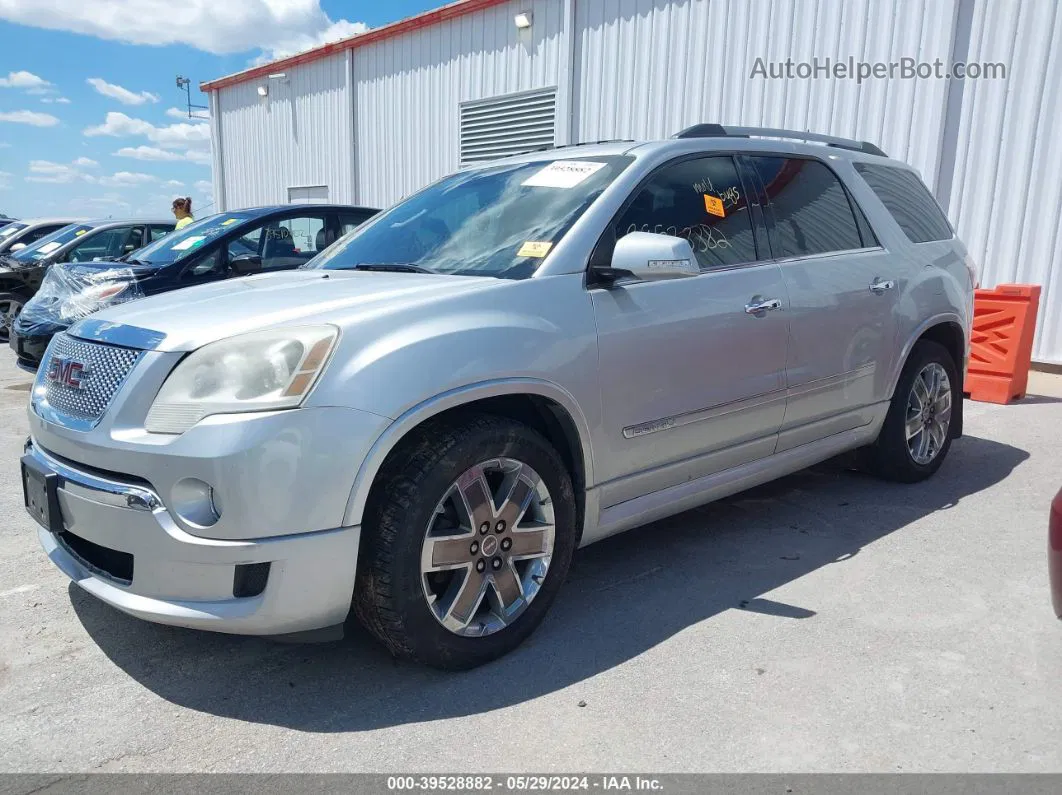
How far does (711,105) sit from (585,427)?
822cm

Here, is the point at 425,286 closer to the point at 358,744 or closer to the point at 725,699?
the point at 358,744

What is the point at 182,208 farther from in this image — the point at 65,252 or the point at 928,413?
the point at 928,413

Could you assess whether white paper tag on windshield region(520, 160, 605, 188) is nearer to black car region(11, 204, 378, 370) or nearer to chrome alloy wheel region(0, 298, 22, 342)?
black car region(11, 204, 378, 370)

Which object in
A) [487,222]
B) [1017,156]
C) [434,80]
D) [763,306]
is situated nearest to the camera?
[487,222]

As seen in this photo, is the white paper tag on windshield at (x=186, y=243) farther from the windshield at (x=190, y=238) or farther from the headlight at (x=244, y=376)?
the headlight at (x=244, y=376)

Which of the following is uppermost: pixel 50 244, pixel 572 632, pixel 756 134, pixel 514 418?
pixel 756 134

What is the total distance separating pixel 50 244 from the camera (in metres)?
11.3

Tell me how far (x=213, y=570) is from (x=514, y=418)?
3.69ft

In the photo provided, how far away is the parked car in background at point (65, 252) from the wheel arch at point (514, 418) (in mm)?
9572

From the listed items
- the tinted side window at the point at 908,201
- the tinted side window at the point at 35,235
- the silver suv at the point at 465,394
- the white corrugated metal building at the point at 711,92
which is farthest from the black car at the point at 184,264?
the tinted side window at the point at 35,235

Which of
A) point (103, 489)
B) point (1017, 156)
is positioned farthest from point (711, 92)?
point (103, 489)

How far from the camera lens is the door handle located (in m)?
3.57

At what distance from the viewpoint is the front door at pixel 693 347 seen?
3135 millimetres

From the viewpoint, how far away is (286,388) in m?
2.41
